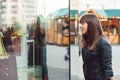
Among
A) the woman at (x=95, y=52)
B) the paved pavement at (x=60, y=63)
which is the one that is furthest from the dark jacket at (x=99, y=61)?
the paved pavement at (x=60, y=63)

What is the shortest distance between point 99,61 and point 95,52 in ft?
0.32

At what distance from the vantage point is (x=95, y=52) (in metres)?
3.44

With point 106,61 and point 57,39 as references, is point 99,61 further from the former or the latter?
point 57,39

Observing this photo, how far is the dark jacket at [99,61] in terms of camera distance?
3365 mm

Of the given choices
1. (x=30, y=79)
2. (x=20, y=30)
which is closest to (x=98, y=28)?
(x=20, y=30)

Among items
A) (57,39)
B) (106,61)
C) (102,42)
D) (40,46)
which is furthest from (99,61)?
(57,39)

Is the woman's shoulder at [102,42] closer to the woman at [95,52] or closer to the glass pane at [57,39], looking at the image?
the woman at [95,52]

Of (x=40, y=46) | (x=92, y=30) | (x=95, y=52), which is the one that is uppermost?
(x=92, y=30)

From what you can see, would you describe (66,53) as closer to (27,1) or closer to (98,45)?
(27,1)

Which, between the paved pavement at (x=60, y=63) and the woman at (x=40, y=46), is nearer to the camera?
the woman at (x=40, y=46)

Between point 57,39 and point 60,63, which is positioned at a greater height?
point 57,39

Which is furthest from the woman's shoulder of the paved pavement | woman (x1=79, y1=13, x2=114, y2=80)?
the paved pavement

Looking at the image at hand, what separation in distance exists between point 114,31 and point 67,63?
19.4 ft

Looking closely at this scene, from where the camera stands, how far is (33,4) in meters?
4.55
